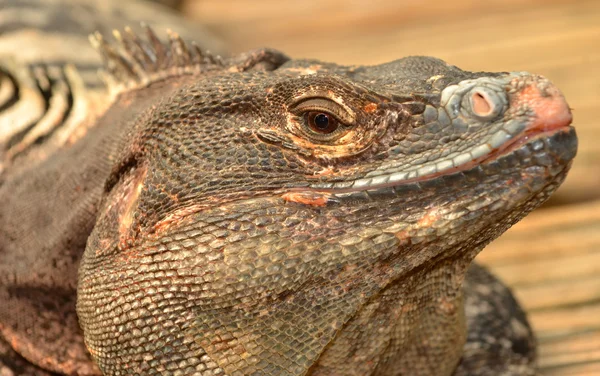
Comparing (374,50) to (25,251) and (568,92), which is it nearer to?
(568,92)

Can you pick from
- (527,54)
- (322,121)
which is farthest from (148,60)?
(527,54)

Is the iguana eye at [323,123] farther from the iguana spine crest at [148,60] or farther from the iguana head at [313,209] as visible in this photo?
the iguana spine crest at [148,60]

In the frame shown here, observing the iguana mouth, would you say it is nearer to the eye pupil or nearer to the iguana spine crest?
the eye pupil

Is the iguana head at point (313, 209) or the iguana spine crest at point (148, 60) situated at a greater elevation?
the iguana spine crest at point (148, 60)

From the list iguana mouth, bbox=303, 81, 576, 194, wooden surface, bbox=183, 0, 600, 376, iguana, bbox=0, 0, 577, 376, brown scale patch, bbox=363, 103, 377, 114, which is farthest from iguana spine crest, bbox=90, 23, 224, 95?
wooden surface, bbox=183, 0, 600, 376

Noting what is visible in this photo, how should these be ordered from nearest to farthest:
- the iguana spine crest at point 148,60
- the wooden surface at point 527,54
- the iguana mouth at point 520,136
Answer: the iguana mouth at point 520,136
the iguana spine crest at point 148,60
the wooden surface at point 527,54

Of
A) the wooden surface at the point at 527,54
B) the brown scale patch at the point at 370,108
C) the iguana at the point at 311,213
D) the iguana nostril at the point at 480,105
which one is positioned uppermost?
the wooden surface at the point at 527,54

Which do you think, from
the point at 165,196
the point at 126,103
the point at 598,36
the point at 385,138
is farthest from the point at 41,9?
the point at 598,36

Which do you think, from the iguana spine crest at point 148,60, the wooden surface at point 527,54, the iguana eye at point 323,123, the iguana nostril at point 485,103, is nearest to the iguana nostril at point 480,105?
the iguana nostril at point 485,103
